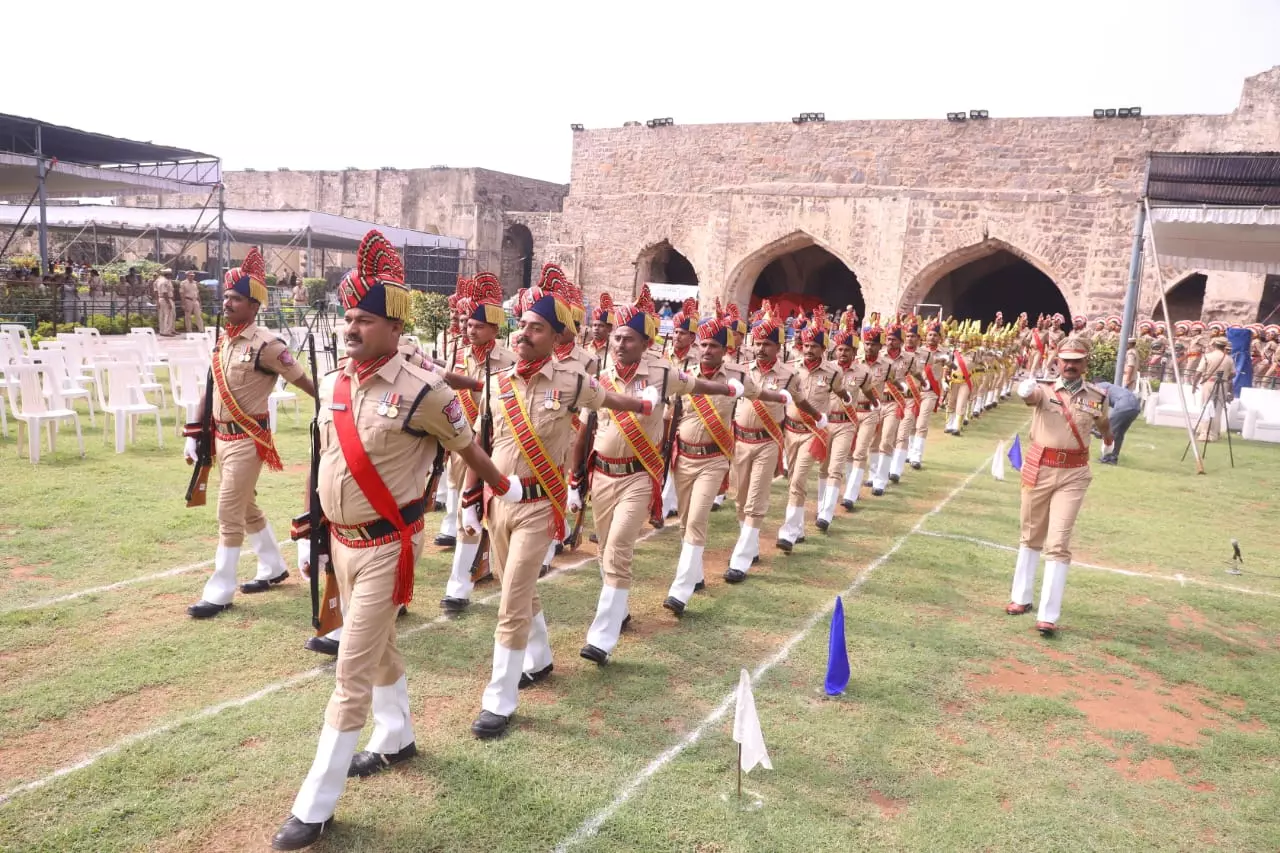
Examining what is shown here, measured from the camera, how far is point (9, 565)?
6652 mm

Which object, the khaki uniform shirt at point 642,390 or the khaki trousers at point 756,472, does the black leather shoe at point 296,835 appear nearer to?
the khaki uniform shirt at point 642,390

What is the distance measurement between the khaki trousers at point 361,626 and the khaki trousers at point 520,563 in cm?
86

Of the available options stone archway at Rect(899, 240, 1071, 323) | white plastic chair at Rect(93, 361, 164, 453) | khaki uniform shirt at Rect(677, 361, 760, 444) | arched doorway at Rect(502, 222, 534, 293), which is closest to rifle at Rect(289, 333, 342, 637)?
khaki uniform shirt at Rect(677, 361, 760, 444)

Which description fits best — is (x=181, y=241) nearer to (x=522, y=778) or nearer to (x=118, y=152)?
(x=118, y=152)

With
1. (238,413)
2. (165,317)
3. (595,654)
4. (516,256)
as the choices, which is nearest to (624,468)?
(595,654)

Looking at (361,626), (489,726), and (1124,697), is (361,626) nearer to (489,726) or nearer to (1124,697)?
(489,726)

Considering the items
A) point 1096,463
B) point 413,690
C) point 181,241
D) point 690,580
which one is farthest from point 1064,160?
point 181,241

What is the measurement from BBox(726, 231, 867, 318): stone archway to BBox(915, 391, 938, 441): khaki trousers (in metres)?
16.4

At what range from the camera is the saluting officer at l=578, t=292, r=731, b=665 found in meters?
5.64

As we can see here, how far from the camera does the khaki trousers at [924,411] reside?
13859 mm

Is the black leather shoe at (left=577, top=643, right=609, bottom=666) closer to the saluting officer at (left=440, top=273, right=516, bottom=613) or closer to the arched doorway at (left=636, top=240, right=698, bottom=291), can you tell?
the saluting officer at (left=440, top=273, right=516, bottom=613)

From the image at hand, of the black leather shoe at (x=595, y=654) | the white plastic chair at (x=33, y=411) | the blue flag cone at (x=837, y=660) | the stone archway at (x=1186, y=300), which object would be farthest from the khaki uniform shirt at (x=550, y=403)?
the stone archway at (x=1186, y=300)

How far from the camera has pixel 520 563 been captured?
4688 millimetres

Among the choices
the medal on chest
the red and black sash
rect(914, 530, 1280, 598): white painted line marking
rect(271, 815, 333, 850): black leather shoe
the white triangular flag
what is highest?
the medal on chest
